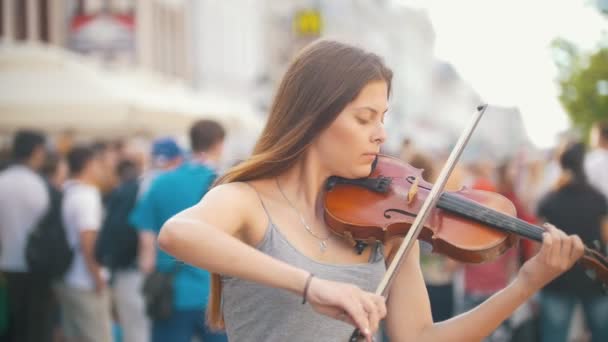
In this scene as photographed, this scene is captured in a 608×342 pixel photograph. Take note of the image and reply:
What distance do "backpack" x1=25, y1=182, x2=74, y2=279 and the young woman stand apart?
14.7 feet

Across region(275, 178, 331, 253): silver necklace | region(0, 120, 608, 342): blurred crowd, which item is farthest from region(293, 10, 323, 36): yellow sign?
region(275, 178, 331, 253): silver necklace

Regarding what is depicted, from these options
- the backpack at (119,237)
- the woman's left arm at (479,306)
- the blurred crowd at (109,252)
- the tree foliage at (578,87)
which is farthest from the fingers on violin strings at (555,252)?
the tree foliage at (578,87)

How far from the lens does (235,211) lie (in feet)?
7.59

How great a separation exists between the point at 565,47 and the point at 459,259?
14208mm

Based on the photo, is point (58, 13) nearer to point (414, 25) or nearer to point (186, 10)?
point (186, 10)

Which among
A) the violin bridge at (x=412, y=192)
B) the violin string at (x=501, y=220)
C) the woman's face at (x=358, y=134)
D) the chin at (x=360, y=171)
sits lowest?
the violin string at (x=501, y=220)

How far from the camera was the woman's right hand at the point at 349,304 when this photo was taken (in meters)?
1.96

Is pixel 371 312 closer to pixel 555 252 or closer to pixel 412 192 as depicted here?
pixel 555 252

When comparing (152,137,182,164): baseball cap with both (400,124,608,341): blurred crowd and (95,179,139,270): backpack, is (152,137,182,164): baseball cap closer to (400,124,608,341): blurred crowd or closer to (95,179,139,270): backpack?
(95,179,139,270): backpack

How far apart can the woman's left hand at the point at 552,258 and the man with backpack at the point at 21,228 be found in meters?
5.13

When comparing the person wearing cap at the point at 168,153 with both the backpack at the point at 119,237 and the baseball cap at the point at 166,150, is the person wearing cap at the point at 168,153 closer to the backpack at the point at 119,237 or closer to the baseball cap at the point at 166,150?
the baseball cap at the point at 166,150

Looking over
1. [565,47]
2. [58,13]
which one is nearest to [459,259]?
[565,47]

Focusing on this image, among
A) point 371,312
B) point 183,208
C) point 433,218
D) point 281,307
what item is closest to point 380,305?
point 371,312

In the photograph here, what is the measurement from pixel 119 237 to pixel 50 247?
1.66 ft
